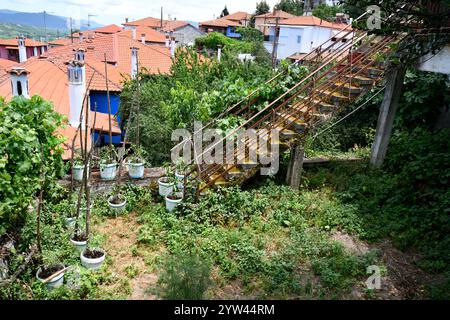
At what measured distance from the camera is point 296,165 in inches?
315

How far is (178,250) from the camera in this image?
5.85 metres

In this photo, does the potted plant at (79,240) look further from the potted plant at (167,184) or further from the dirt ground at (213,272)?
the potted plant at (167,184)

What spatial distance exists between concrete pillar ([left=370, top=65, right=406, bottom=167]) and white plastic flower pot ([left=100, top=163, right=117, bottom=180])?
6.50 metres

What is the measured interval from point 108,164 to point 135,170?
1.94ft

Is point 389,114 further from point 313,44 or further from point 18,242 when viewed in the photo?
point 313,44

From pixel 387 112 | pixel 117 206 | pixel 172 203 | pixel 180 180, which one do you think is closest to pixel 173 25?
pixel 387 112

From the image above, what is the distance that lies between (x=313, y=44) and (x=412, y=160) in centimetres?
3556

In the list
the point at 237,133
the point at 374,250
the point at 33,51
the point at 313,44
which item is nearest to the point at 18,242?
the point at 237,133

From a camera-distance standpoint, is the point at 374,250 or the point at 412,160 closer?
the point at 374,250

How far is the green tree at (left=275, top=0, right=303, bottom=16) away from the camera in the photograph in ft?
193

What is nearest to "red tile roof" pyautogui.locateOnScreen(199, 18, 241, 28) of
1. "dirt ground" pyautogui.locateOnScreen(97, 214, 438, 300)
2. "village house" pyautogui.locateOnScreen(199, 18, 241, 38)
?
"village house" pyautogui.locateOnScreen(199, 18, 241, 38)

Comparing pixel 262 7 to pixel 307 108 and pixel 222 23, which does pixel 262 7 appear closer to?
pixel 222 23

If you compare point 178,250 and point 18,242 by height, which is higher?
point 18,242

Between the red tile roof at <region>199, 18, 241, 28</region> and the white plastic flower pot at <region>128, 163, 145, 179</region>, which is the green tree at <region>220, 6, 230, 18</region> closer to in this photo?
the red tile roof at <region>199, 18, 241, 28</region>
